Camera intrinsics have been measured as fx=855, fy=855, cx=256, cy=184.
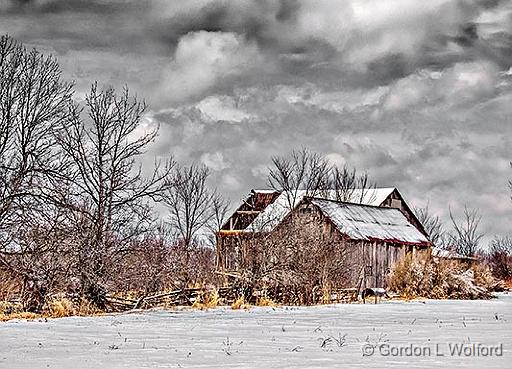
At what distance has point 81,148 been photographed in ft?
109

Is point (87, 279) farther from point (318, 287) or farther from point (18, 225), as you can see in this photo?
point (318, 287)

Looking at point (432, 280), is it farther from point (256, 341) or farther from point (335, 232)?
point (256, 341)

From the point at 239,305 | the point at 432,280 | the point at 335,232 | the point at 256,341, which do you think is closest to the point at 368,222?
the point at 335,232

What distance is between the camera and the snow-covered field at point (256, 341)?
35.8 feet

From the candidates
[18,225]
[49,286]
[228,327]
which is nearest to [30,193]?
[18,225]

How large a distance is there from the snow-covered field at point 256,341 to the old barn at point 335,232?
8.14 metres

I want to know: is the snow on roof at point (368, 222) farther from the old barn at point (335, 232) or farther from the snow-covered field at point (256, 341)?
the snow-covered field at point (256, 341)

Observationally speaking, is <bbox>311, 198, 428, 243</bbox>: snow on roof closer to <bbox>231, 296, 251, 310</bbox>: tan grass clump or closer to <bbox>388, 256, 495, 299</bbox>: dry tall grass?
<bbox>388, 256, 495, 299</bbox>: dry tall grass

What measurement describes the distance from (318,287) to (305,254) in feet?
4.07

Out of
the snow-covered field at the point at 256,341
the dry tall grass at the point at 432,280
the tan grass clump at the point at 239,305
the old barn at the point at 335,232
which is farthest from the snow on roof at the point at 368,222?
the snow-covered field at the point at 256,341

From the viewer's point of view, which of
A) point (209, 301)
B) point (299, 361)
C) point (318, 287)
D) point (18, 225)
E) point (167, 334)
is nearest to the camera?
point (299, 361)

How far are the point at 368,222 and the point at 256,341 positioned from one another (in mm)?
34469

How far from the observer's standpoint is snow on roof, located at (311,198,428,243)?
44.7 metres

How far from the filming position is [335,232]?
123ft
